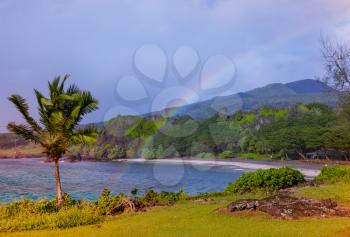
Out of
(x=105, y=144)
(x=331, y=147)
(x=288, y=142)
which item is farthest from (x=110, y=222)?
(x=105, y=144)

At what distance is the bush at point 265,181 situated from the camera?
2709 centimetres

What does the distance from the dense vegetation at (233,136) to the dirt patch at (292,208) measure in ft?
151

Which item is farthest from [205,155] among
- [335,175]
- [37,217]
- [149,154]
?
[37,217]

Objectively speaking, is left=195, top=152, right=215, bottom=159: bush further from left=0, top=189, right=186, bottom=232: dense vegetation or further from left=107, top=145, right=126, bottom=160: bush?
left=0, top=189, right=186, bottom=232: dense vegetation

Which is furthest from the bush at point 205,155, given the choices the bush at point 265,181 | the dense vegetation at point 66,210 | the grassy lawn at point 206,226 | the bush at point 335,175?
the grassy lawn at point 206,226

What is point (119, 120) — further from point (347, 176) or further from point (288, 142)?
point (347, 176)

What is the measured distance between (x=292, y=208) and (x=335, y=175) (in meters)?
15.2

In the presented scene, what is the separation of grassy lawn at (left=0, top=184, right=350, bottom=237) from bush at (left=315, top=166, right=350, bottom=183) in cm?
1344

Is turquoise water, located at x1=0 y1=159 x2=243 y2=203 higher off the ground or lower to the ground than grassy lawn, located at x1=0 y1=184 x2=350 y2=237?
lower

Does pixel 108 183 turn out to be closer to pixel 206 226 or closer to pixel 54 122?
pixel 54 122

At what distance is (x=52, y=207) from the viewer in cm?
2091

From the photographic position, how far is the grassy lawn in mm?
13086

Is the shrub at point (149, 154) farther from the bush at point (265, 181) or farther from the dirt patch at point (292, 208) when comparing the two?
the dirt patch at point (292, 208)

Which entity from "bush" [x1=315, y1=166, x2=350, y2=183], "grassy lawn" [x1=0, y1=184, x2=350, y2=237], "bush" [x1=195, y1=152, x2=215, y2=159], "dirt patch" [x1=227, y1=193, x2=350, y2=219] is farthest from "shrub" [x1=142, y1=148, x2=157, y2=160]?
"dirt patch" [x1=227, y1=193, x2=350, y2=219]
